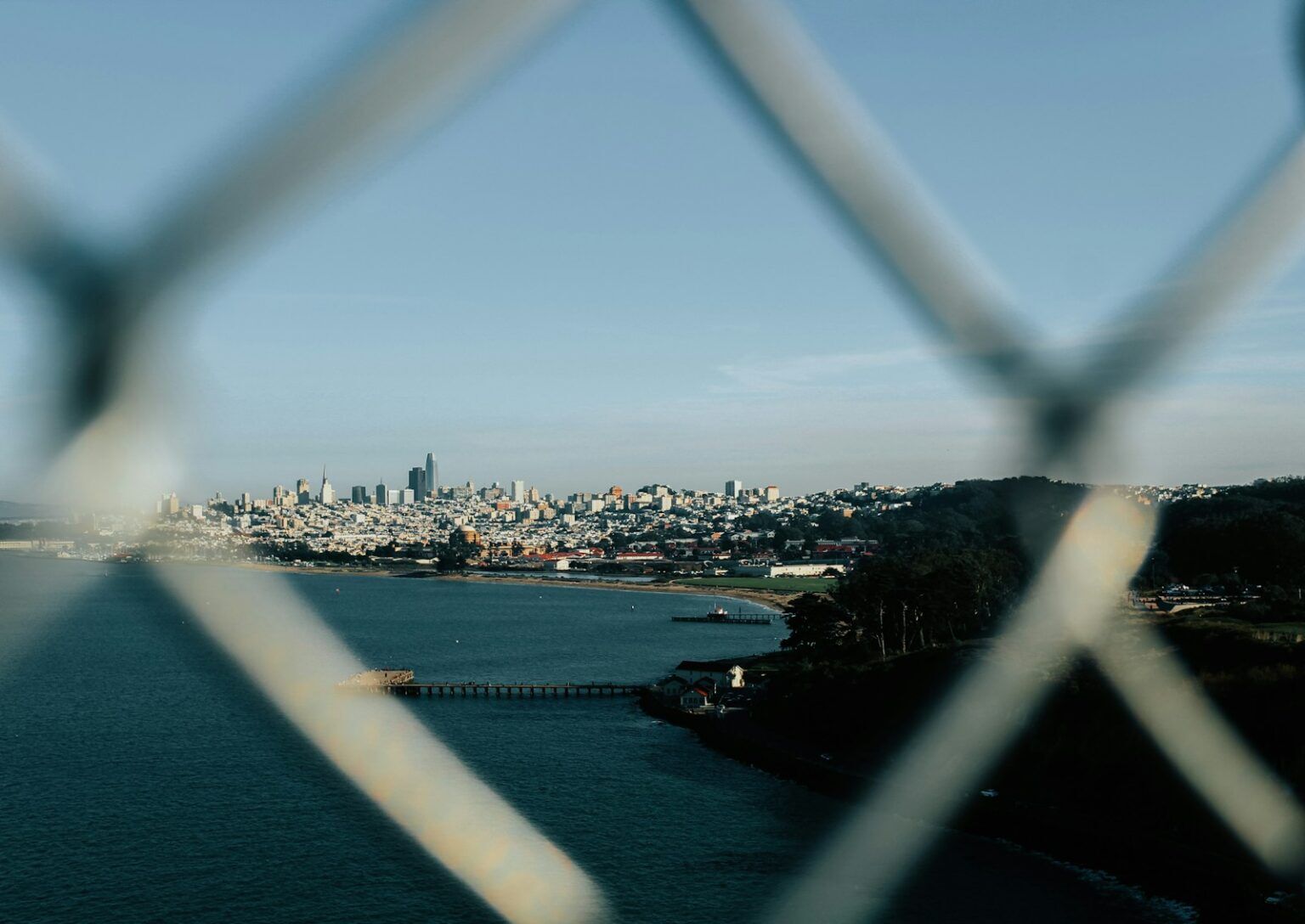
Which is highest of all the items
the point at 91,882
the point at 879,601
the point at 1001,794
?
the point at 879,601

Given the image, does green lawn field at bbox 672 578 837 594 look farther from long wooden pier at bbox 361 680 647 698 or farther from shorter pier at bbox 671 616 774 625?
long wooden pier at bbox 361 680 647 698

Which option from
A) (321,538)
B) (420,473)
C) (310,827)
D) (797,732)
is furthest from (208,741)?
(420,473)

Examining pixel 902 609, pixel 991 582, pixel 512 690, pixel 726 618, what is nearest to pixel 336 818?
pixel 512 690

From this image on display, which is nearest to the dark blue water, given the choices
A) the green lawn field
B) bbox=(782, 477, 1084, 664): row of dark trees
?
bbox=(782, 477, 1084, 664): row of dark trees

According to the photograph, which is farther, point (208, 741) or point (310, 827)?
point (208, 741)

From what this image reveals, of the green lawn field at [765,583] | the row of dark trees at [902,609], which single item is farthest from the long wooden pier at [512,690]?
the green lawn field at [765,583]

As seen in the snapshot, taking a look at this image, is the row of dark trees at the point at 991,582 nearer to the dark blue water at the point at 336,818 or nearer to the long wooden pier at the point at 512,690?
the long wooden pier at the point at 512,690

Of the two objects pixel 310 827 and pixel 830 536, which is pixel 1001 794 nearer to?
pixel 310 827

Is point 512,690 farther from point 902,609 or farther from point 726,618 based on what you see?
point 726,618
